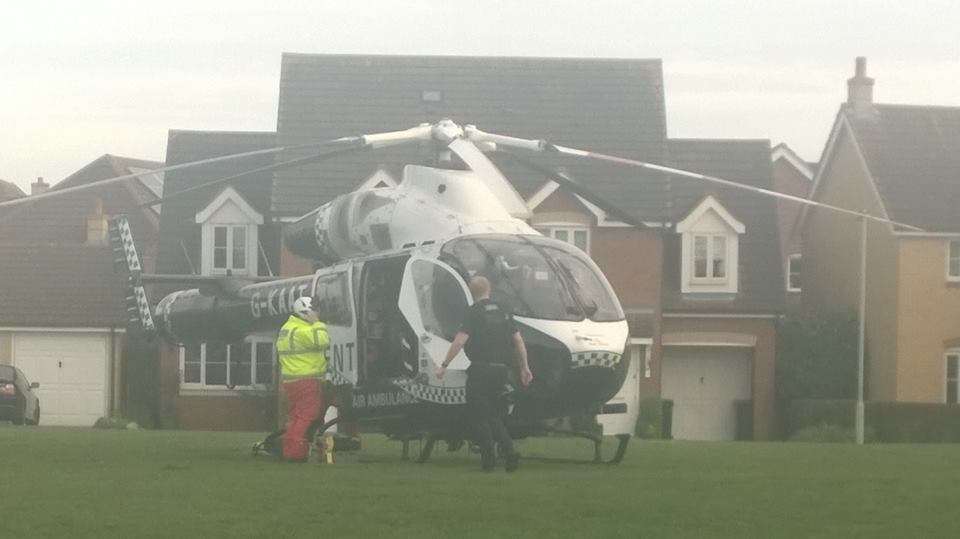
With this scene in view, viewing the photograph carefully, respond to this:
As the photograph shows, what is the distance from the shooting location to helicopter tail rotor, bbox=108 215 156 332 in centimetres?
3225

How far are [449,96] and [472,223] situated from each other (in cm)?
3007

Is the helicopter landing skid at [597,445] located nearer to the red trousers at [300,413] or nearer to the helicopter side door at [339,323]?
the red trousers at [300,413]

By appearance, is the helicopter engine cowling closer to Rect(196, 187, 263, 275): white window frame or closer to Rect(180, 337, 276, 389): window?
Rect(196, 187, 263, 275): white window frame

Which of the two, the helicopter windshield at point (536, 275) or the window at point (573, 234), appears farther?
the window at point (573, 234)

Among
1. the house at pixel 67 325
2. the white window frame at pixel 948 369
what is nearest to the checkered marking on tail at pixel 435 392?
the white window frame at pixel 948 369

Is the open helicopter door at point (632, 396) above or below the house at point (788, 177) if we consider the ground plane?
below

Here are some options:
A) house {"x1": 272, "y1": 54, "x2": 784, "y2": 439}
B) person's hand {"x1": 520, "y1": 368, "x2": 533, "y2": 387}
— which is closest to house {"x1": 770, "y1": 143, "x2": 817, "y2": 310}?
house {"x1": 272, "y1": 54, "x2": 784, "y2": 439}

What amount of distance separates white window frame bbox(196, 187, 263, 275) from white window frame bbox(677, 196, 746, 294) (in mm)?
11039

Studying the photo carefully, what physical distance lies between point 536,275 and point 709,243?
98.8 ft

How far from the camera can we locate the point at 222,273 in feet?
167

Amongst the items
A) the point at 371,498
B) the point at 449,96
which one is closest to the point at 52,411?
the point at 449,96

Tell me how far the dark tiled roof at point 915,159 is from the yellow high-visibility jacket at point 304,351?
31.1 meters

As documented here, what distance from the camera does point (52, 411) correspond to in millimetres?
54406

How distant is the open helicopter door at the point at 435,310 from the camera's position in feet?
70.6
